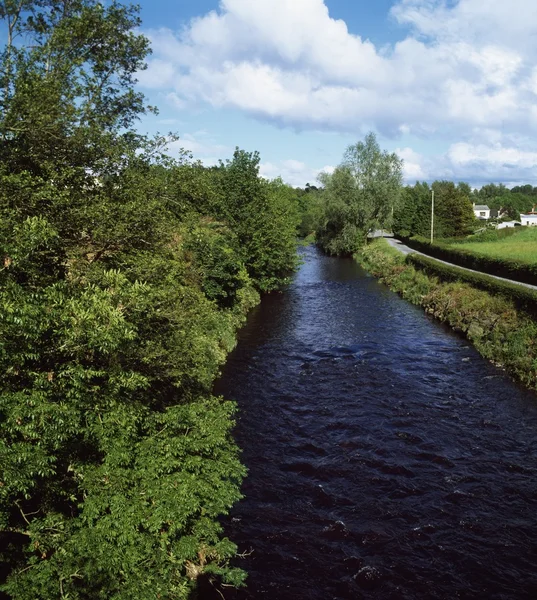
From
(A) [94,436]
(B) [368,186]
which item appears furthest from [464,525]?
(B) [368,186]

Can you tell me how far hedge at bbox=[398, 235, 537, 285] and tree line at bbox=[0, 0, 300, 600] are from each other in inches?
1026

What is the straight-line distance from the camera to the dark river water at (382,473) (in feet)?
38.0

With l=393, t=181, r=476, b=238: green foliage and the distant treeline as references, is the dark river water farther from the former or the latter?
l=393, t=181, r=476, b=238: green foliage

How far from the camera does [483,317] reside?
30891mm

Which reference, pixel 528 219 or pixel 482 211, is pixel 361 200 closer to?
pixel 528 219

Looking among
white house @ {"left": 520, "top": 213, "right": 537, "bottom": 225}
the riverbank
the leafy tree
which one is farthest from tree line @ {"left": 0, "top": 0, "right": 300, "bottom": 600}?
white house @ {"left": 520, "top": 213, "right": 537, "bottom": 225}

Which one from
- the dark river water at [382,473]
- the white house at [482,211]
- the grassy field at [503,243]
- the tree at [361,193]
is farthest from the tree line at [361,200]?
the white house at [482,211]

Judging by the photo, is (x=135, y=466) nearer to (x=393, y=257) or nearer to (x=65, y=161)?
(x=65, y=161)

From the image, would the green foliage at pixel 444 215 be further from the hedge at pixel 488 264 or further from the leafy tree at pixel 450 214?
the hedge at pixel 488 264

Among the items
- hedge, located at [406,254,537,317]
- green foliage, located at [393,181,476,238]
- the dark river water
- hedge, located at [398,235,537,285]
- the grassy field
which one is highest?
green foliage, located at [393,181,476,238]

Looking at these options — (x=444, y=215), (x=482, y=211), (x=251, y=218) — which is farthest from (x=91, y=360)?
(x=482, y=211)

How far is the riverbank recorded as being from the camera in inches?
971

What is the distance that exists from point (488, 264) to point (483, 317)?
451 inches

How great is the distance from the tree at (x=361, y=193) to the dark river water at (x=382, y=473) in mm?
44735
